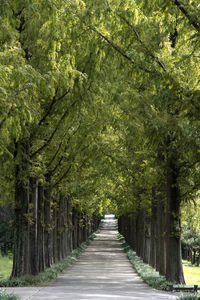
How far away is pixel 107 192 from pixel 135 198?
1204 centimetres

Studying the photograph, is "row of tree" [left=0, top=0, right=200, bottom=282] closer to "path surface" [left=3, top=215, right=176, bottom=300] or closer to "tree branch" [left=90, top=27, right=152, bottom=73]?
"tree branch" [left=90, top=27, right=152, bottom=73]

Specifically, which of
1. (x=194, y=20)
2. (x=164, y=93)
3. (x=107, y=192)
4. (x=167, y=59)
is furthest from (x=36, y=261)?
(x=107, y=192)

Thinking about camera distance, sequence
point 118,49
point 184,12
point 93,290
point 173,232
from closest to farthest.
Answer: point 184,12, point 118,49, point 93,290, point 173,232

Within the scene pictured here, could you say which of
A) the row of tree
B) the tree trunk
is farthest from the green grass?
the row of tree

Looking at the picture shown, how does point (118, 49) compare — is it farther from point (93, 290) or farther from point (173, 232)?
point (173, 232)

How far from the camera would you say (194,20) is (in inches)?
256

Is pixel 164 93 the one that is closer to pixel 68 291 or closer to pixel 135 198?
pixel 68 291

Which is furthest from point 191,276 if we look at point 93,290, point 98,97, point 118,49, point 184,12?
point 184,12

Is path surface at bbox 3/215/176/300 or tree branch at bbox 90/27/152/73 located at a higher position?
tree branch at bbox 90/27/152/73

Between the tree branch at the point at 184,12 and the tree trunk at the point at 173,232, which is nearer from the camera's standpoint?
the tree branch at the point at 184,12

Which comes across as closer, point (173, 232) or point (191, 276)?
point (173, 232)

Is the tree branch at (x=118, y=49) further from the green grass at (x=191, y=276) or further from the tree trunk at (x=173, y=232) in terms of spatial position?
the green grass at (x=191, y=276)

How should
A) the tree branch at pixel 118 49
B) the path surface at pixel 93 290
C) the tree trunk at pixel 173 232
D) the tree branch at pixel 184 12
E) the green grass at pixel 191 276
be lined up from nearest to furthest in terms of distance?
the tree branch at pixel 184 12
the tree branch at pixel 118 49
the path surface at pixel 93 290
the tree trunk at pixel 173 232
the green grass at pixel 191 276

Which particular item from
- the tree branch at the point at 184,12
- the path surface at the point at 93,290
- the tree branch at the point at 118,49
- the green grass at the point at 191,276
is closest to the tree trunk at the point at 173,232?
the path surface at the point at 93,290
